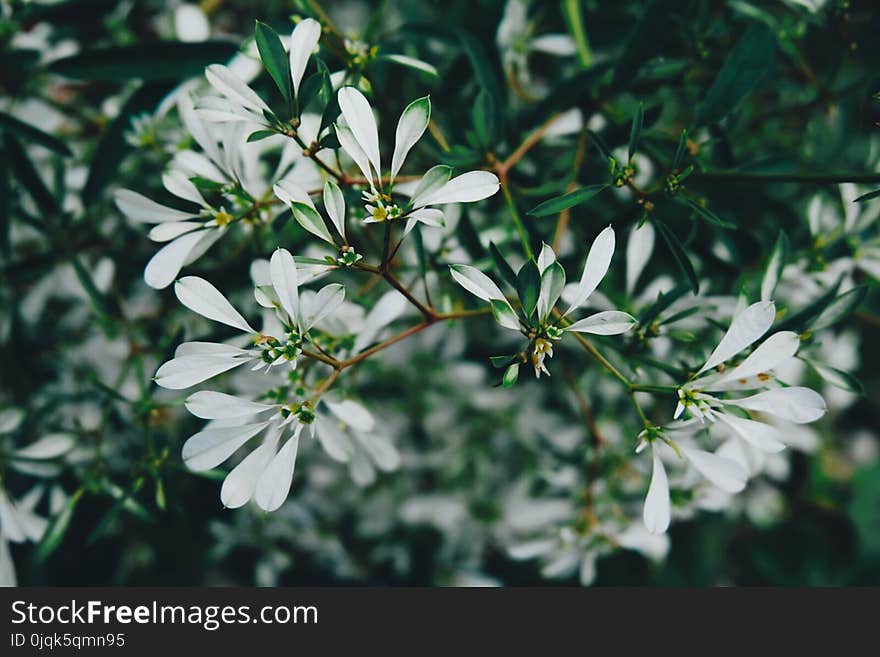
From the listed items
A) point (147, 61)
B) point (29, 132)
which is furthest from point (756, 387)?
point (29, 132)

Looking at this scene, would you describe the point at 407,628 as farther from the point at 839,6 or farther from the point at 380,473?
the point at 839,6

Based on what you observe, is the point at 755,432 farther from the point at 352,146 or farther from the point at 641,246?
the point at 352,146

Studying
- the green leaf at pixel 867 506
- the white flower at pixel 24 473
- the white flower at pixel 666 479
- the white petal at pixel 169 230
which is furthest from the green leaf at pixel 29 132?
the green leaf at pixel 867 506

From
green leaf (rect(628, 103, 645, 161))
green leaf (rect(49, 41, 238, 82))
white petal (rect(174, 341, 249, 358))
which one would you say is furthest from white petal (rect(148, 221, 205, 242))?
green leaf (rect(628, 103, 645, 161))

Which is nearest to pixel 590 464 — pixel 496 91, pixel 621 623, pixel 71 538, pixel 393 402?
pixel 621 623

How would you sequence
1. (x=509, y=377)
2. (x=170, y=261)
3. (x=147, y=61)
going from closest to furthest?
(x=509, y=377)
(x=170, y=261)
(x=147, y=61)

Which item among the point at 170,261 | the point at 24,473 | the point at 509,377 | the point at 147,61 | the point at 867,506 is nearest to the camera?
the point at 509,377
